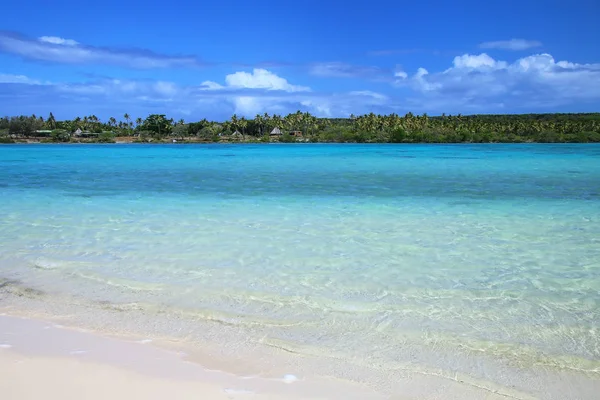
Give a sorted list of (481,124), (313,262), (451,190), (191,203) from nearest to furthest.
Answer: (313,262)
(191,203)
(451,190)
(481,124)

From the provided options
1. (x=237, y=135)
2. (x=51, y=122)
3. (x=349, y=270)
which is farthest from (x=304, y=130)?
(x=349, y=270)

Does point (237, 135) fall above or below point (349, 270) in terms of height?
above

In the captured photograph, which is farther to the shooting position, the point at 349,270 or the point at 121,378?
the point at 349,270

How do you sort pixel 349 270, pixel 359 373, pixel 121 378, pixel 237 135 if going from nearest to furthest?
pixel 121 378 < pixel 359 373 < pixel 349 270 < pixel 237 135

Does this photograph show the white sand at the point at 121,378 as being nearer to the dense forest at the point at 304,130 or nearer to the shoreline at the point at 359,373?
the shoreline at the point at 359,373

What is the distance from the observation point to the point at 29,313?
167 inches

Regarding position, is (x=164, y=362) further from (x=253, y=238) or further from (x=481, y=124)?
(x=481, y=124)

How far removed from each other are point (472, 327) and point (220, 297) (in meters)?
2.33

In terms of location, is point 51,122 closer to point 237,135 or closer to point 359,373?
point 237,135

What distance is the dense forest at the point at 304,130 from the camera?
108000 millimetres

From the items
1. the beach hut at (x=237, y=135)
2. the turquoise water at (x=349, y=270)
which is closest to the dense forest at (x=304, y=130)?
the beach hut at (x=237, y=135)

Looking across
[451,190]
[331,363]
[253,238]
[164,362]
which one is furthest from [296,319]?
[451,190]

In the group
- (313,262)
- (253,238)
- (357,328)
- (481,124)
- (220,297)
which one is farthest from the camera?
(481,124)

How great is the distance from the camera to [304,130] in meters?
122
